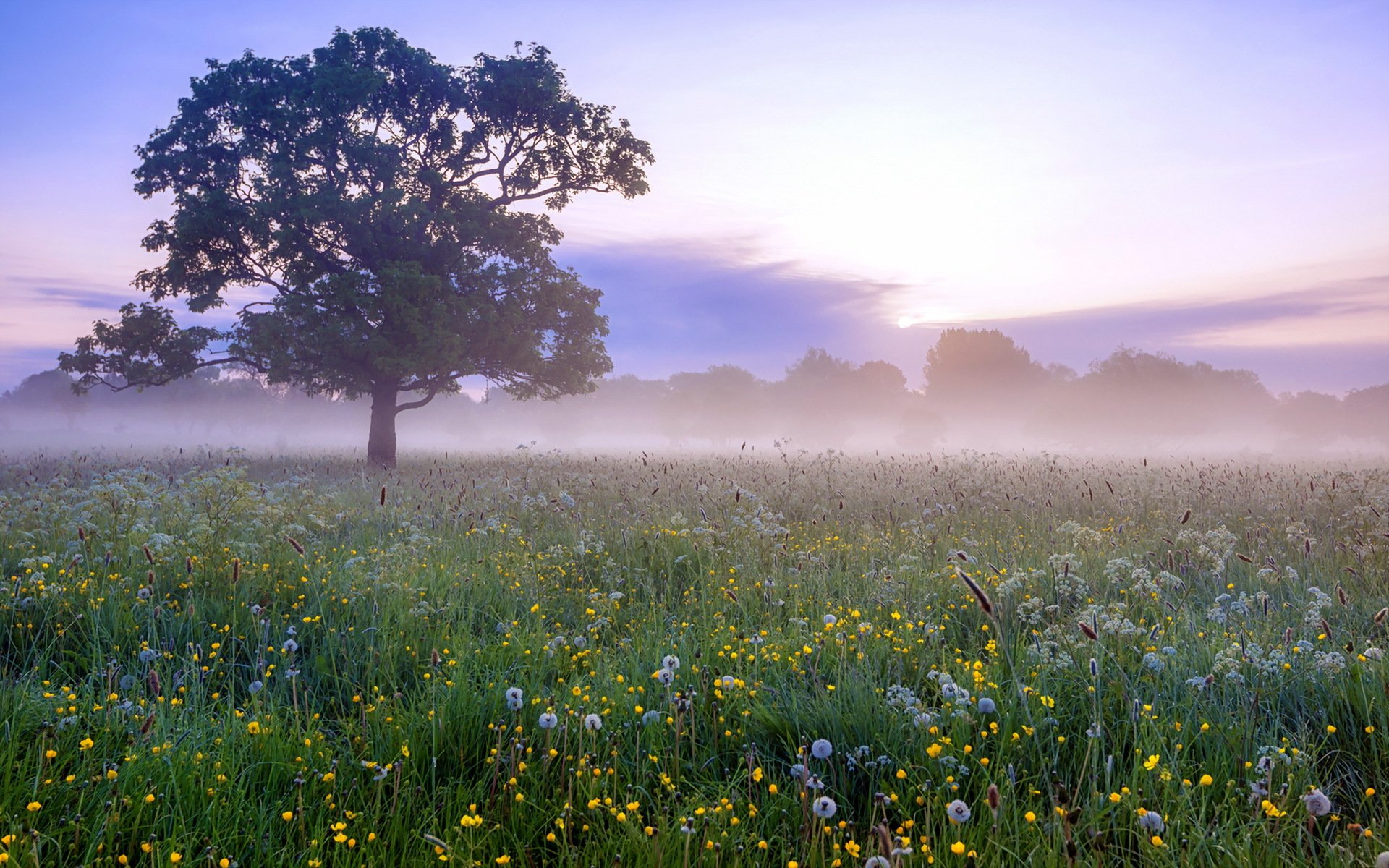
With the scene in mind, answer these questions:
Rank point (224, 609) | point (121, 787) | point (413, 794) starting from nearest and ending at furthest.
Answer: point (121, 787) < point (413, 794) < point (224, 609)

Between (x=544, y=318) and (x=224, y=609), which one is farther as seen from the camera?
(x=544, y=318)

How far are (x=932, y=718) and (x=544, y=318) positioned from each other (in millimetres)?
21744

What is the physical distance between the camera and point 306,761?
10.3 ft

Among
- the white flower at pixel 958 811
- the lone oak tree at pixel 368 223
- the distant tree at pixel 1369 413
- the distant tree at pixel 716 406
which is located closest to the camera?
the white flower at pixel 958 811

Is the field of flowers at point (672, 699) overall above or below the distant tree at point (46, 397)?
below

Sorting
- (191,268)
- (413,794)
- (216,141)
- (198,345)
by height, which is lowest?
(413,794)

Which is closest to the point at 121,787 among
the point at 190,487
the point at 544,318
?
the point at 190,487

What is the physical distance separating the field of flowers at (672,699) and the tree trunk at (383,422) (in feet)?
53.0

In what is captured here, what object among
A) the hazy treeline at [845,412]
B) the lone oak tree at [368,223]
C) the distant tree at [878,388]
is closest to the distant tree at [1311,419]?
the hazy treeline at [845,412]

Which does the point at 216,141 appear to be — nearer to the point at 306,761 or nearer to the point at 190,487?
the point at 190,487

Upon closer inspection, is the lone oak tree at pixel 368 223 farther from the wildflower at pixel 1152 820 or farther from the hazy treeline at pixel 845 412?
the hazy treeline at pixel 845 412

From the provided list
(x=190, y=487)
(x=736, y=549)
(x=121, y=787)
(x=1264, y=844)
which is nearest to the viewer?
(x=1264, y=844)

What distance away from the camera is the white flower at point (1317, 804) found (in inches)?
88.0

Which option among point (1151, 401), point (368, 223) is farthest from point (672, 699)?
point (1151, 401)
